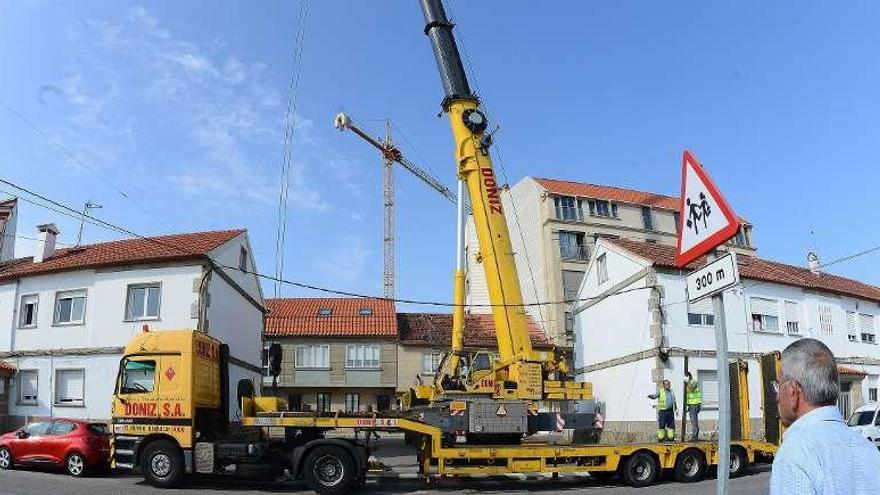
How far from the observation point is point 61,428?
1669cm

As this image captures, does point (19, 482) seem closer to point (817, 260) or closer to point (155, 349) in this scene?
point (155, 349)

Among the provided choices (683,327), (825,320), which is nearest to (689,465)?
(683,327)

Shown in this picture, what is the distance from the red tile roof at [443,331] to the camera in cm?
4078

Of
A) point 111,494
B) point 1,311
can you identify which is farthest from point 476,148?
point 1,311

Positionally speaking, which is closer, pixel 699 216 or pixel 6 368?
pixel 699 216

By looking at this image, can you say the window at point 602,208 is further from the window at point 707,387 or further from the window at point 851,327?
the window at point 707,387

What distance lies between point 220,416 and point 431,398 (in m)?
4.78

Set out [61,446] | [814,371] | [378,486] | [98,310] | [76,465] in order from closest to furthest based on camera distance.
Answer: [814,371]
[378,486]
[76,465]
[61,446]
[98,310]

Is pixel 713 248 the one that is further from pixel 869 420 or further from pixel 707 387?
pixel 707 387

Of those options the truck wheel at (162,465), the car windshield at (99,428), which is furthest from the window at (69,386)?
the truck wheel at (162,465)

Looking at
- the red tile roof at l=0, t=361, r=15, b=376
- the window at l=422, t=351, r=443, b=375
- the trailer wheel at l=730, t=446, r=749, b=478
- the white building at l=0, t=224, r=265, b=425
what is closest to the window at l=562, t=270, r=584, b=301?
the window at l=422, t=351, r=443, b=375

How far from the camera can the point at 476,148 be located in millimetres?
17516

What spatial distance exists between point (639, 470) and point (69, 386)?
19488mm

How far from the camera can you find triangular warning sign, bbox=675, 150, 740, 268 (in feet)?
14.8
